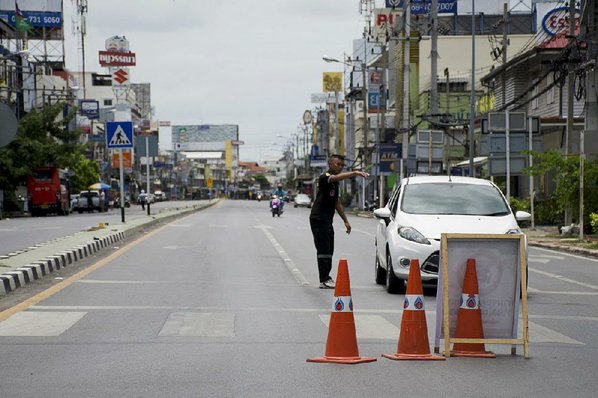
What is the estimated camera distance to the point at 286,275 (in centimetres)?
1667

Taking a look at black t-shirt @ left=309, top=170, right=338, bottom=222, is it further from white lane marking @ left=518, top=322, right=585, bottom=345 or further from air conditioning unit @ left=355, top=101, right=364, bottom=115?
air conditioning unit @ left=355, top=101, right=364, bottom=115

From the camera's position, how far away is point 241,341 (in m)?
9.17

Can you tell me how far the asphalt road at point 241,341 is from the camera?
7.03 metres

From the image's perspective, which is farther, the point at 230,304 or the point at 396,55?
the point at 396,55

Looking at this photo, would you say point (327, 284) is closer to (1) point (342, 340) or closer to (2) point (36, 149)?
(1) point (342, 340)

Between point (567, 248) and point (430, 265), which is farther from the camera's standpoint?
point (567, 248)

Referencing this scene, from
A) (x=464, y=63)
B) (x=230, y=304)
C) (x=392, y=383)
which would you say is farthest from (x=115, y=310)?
(x=464, y=63)

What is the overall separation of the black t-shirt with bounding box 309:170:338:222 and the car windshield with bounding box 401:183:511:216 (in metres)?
1.00

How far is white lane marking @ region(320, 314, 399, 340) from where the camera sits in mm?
9617

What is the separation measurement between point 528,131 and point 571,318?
70.3 feet

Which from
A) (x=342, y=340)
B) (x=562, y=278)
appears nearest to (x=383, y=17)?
(x=562, y=278)

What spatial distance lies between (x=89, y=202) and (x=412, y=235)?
207 feet

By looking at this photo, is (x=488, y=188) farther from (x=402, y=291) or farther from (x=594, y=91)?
(x=594, y=91)

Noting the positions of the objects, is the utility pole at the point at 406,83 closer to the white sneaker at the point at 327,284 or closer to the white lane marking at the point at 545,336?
the white sneaker at the point at 327,284
